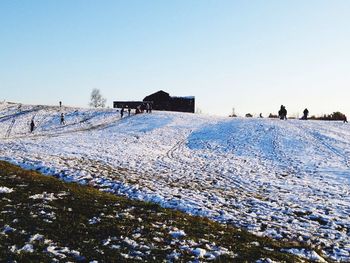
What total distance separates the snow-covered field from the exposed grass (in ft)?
6.06

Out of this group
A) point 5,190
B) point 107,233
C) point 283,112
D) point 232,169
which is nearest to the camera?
point 107,233

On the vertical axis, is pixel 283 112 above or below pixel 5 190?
above

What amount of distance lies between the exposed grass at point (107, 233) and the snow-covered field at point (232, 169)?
1.85 m

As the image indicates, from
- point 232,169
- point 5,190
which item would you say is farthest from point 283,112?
point 5,190

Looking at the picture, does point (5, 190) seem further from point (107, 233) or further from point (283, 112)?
point (283, 112)

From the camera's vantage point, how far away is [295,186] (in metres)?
22.3

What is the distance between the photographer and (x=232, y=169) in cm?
2709

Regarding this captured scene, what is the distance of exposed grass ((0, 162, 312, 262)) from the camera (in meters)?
9.58

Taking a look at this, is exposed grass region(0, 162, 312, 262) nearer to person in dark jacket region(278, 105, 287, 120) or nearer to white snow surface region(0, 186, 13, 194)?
white snow surface region(0, 186, 13, 194)

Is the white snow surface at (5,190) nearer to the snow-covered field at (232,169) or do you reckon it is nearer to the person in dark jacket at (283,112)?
the snow-covered field at (232,169)

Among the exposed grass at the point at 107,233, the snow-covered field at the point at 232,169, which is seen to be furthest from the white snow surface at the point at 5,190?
the snow-covered field at the point at 232,169

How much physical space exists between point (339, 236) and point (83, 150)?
22.4 m

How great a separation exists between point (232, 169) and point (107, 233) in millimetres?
17172

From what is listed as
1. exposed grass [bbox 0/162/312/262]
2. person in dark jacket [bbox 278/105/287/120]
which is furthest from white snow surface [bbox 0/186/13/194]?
person in dark jacket [bbox 278/105/287/120]
